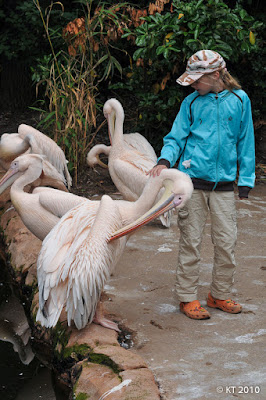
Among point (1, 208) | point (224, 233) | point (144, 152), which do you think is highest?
point (224, 233)

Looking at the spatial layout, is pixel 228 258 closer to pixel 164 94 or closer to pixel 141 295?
pixel 141 295

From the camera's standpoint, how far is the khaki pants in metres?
3.45

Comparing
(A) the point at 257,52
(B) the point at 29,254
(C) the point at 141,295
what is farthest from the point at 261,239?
(A) the point at 257,52

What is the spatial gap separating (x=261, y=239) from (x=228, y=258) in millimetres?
1487

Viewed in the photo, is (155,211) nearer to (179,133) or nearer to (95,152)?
(179,133)

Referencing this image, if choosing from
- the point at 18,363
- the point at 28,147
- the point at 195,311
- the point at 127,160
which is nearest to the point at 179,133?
the point at 195,311

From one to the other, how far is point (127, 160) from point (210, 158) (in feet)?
6.89

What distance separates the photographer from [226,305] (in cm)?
359

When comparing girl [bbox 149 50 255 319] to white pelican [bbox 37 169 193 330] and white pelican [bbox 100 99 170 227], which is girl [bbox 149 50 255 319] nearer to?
white pelican [bbox 37 169 193 330]

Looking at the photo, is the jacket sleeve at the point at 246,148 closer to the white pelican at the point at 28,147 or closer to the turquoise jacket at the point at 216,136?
the turquoise jacket at the point at 216,136

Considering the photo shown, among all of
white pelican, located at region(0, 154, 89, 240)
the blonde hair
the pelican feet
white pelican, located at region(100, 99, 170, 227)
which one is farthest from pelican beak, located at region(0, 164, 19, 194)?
the blonde hair

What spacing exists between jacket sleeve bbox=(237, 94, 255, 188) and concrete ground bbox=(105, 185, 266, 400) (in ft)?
2.67

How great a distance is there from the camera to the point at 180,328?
340 centimetres

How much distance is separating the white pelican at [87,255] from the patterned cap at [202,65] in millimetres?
540
